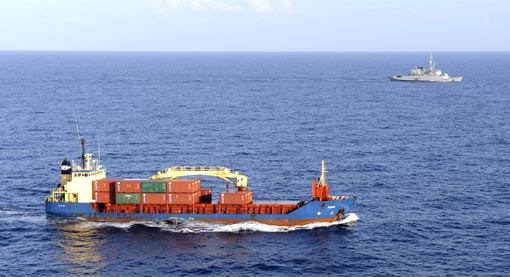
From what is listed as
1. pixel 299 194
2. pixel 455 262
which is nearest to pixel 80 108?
pixel 299 194

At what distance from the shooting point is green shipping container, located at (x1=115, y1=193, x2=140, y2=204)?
8119 centimetres

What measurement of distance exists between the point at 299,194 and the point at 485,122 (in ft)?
254

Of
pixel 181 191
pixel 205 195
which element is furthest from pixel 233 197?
pixel 181 191

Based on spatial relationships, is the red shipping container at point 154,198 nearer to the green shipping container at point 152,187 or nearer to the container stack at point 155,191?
the container stack at point 155,191

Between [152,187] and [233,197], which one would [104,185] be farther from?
[233,197]

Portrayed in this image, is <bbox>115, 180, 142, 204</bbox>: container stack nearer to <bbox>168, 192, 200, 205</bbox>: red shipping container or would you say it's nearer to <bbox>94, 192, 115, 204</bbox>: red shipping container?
<bbox>94, 192, 115, 204</bbox>: red shipping container

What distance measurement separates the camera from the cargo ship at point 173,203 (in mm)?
79062

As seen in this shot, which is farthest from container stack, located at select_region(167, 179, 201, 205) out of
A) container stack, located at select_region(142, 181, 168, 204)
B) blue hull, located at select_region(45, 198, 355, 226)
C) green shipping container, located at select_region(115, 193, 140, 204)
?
green shipping container, located at select_region(115, 193, 140, 204)

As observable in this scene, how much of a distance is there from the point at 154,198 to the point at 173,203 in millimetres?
2165

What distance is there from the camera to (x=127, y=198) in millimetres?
81375

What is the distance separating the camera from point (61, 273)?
215ft

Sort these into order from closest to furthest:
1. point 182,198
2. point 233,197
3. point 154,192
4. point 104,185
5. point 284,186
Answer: point 233,197 < point 182,198 < point 154,192 < point 104,185 < point 284,186

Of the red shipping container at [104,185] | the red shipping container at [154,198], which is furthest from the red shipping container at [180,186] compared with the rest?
the red shipping container at [104,185]

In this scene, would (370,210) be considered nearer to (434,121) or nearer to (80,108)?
(434,121)
